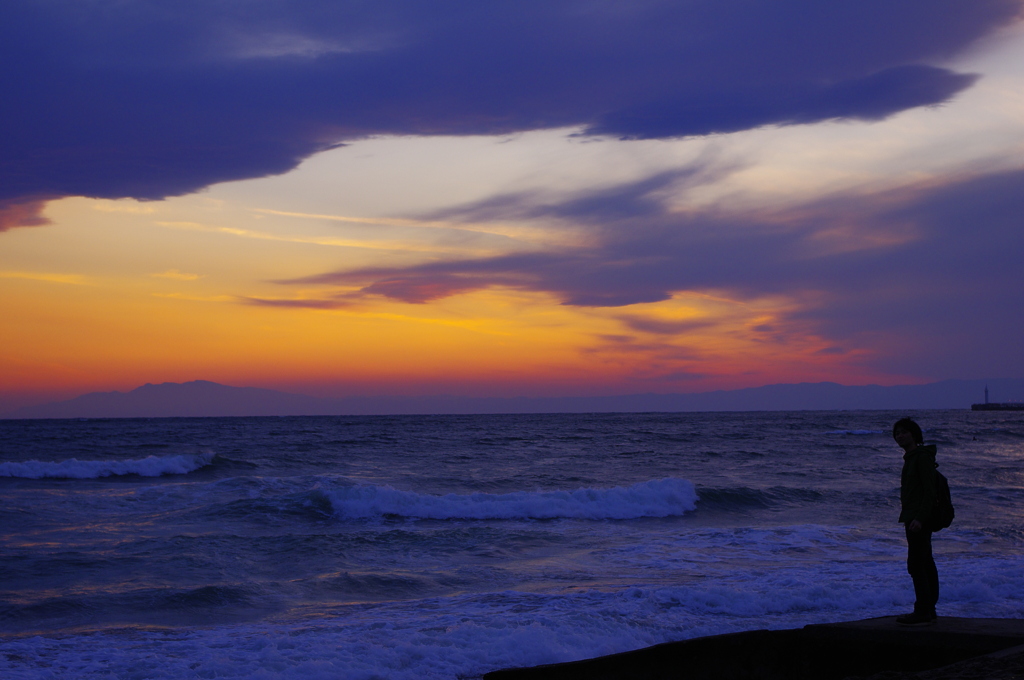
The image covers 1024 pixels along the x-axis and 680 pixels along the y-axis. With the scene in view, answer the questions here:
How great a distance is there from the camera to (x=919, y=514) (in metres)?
5.59

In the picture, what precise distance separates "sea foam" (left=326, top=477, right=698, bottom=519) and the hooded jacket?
36.2 ft

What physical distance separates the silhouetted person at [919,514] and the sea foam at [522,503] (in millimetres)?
10815

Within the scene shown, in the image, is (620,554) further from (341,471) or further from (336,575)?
(341,471)

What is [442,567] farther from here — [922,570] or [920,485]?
[920,485]

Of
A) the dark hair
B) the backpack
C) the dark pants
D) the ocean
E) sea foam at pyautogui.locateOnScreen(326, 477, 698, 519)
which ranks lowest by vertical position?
sea foam at pyautogui.locateOnScreen(326, 477, 698, 519)

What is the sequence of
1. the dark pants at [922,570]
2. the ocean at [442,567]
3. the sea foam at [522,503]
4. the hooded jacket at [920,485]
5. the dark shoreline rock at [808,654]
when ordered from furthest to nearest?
the sea foam at [522,503] < the ocean at [442,567] < the dark pants at [922,570] < the hooded jacket at [920,485] < the dark shoreline rock at [808,654]

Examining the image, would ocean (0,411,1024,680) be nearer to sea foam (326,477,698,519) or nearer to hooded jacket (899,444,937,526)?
sea foam (326,477,698,519)

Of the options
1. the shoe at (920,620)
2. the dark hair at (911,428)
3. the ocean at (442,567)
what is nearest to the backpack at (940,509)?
the dark hair at (911,428)

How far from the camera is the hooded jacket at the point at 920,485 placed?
5566 millimetres

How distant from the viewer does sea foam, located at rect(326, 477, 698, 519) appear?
16.6 meters

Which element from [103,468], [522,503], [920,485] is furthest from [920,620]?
[103,468]

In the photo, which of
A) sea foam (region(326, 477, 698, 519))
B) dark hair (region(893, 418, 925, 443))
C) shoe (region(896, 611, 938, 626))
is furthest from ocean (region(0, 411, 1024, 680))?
dark hair (region(893, 418, 925, 443))

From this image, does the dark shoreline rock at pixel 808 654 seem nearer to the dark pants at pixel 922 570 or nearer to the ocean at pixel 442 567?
the dark pants at pixel 922 570

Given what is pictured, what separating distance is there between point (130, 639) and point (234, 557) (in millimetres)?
3916
